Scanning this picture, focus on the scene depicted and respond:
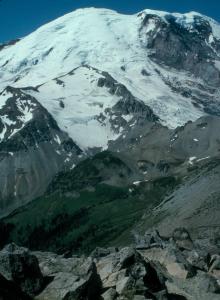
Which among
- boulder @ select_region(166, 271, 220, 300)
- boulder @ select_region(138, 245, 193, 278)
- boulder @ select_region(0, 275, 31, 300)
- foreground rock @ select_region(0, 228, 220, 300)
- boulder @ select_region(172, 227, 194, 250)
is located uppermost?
boulder @ select_region(0, 275, 31, 300)

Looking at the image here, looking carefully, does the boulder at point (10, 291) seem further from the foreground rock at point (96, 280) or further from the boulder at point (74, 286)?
the boulder at point (74, 286)

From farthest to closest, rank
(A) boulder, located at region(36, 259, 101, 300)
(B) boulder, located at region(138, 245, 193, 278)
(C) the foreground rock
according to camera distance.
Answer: (B) boulder, located at region(138, 245, 193, 278) < (C) the foreground rock < (A) boulder, located at region(36, 259, 101, 300)

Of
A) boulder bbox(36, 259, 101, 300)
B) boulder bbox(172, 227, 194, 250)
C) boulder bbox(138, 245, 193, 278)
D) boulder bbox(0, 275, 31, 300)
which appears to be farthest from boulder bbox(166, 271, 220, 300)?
boulder bbox(172, 227, 194, 250)

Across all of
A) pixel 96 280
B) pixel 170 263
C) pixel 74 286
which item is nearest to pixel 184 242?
pixel 170 263

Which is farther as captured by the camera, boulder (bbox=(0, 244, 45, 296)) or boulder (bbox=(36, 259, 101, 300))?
boulder (bbox=(0, 244, 45, 296))

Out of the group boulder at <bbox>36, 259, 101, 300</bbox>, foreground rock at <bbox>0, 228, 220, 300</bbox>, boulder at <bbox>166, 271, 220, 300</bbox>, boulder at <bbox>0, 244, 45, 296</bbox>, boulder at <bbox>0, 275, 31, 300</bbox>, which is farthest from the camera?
boulder at <bbox>166, 271, 220, 300</bbox>

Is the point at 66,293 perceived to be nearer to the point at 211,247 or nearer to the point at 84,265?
the point at 84,265

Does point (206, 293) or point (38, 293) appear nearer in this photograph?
point (38, 293)

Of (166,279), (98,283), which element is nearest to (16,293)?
(98,283)

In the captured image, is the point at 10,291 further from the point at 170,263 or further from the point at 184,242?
the point at 184,242

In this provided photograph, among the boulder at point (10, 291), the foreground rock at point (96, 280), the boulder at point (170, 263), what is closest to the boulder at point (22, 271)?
the foreground rock at point (96, 280)

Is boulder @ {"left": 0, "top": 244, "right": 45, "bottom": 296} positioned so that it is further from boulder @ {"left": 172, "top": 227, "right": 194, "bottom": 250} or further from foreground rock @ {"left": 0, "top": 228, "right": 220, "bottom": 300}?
boulder @ {"left": 172, "top": 227, "right": 194, "bottom": 250}

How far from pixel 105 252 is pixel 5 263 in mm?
28604

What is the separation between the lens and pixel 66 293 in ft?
85.8
